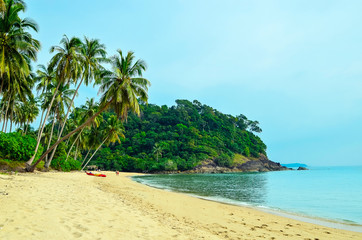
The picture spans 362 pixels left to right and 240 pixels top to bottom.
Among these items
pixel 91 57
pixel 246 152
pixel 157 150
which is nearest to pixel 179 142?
pixel 157 150

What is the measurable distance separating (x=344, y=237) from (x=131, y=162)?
251 feet

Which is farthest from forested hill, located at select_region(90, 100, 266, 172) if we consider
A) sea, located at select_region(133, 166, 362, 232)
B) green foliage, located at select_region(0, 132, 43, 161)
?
green foliage, located at select_region(0, 132, 43, 161)

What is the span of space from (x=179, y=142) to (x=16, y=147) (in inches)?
2974

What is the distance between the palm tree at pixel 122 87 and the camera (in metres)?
19.3

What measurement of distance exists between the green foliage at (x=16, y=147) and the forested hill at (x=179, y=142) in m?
56.1

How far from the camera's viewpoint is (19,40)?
15.8 m

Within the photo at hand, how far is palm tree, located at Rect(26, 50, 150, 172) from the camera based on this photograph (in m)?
19.3

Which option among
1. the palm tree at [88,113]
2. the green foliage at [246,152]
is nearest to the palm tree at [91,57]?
the palm tree at [88,113]

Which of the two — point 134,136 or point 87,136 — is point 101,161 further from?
point 87,136

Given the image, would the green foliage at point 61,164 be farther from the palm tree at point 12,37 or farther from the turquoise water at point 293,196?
the palm tree at point 12,37

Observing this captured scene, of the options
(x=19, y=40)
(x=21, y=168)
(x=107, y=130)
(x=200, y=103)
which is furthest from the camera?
(x=200, y=103)

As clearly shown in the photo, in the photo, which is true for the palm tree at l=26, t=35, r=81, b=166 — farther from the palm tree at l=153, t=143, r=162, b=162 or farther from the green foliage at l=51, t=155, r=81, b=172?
the palm tree at l=153, t=143, r=162, b=162

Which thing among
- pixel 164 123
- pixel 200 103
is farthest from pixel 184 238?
pixel 200 103

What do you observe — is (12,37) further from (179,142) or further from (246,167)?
(246,167)
